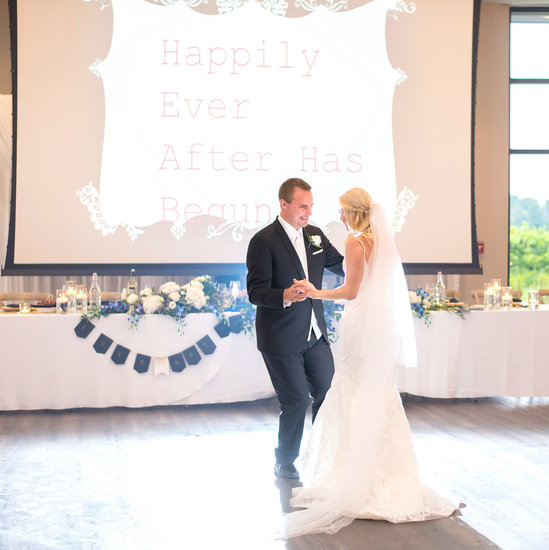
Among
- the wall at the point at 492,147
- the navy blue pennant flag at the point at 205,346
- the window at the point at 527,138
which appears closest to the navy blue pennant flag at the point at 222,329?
the navy blue pennant flag at the point at 205,346

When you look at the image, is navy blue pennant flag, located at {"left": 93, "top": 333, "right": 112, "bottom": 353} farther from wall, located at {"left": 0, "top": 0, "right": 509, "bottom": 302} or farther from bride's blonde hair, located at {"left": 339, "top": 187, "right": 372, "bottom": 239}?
wall, located at {"left": 0, "top": 0, "right": 509, "bottom": 302}

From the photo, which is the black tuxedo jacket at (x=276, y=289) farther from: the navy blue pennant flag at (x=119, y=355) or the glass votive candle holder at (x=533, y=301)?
the glass votive candle holder at (x=533, y=301)

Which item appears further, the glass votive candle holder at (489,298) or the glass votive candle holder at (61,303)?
the glass votive candle holder at (489,298)

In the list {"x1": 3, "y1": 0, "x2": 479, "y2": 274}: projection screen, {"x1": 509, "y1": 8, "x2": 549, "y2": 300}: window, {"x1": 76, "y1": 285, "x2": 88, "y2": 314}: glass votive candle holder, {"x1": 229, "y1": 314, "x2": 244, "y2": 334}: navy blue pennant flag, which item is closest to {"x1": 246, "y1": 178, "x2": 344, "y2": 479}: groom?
{"x1": 229, "y1": 314, "x2": 244, "y2": 334}: navy blue pennant flag

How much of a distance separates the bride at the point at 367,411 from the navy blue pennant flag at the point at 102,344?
2426 millimetres

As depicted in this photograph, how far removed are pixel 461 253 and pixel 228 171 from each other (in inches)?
94.0

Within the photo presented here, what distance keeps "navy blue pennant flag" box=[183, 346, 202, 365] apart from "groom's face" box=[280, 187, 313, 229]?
2140mm

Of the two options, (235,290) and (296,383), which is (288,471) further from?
(235,290)

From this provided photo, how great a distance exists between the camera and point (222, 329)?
20.1 feet

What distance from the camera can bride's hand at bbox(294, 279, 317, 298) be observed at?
397 cm

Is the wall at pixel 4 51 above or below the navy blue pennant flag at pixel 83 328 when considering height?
above

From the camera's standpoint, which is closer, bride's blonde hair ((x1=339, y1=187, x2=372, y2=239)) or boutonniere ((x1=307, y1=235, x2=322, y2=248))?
bride's blonde hair ((x1=339, y1=187, x2=372, y2=239))

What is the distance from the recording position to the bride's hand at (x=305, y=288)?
397cm

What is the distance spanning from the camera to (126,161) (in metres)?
6.86
